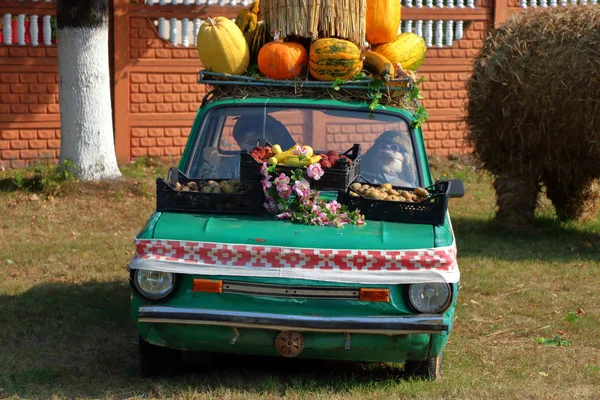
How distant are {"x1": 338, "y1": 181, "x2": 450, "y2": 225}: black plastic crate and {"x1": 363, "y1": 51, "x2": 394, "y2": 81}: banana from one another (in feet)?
4.11

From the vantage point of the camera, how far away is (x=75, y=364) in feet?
20.0

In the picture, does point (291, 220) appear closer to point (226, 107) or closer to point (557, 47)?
point (226, 107)

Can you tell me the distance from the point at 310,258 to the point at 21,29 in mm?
9348

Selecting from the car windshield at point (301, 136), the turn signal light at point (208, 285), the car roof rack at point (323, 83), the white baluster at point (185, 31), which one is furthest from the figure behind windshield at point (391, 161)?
the white baluster at point (185, 31)

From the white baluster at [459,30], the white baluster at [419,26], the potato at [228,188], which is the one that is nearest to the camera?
the potato at [228,188]

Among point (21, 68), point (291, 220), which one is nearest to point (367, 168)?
point (291, 220)

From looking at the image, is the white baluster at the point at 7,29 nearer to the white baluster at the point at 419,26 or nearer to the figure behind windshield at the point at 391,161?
the white baluster at the point at 419,26

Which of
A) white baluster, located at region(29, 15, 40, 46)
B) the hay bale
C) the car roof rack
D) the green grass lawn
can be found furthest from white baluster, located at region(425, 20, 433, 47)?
the car roof rack

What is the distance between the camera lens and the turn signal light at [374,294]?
5.18 m

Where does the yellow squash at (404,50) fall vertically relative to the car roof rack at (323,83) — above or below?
above

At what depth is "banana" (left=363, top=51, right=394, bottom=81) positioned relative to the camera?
22.0 feet

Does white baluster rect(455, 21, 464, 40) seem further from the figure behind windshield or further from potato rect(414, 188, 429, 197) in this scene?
potato rect(414, 188, 429, 197)

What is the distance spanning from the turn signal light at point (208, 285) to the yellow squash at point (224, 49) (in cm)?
218

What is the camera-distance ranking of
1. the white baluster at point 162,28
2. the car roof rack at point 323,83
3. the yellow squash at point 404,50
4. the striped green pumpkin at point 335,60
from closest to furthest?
the car roof rack at point 323,83 < the striped green pumpkin at point 335,60 < the yellow squash at point 404,50 < the white baluster at point 162,28
